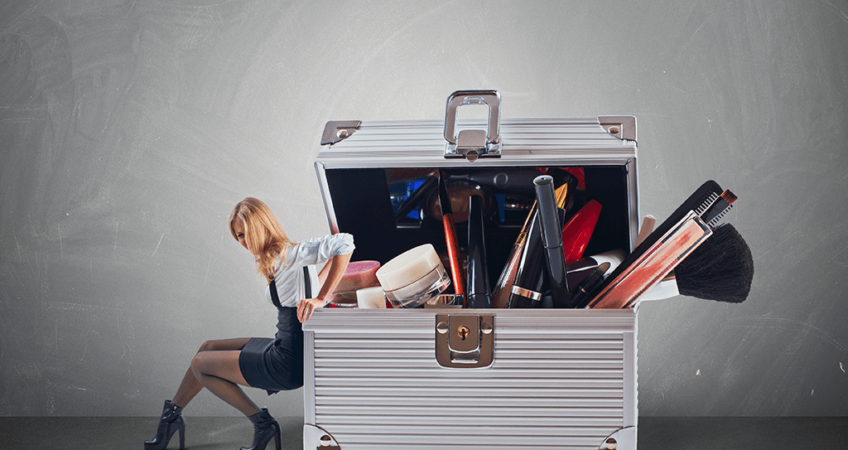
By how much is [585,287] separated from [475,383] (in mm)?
199

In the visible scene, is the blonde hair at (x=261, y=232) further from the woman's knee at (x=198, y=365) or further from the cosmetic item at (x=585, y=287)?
the cosmetic item at (x=585, y=287)

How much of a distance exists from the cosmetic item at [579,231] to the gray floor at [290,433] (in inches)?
19.6

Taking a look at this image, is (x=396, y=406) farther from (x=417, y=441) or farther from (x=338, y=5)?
(x=338, y=5)

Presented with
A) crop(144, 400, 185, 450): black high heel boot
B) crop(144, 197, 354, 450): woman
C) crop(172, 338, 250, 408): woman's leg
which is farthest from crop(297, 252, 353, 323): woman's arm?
crop(144, 400, 185, 450): black high heel boot

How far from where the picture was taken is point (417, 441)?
0.68m

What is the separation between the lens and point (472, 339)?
→ 0.65 metres

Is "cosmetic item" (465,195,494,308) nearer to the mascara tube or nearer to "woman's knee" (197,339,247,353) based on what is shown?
the mascara tube

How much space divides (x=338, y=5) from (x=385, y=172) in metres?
0.48

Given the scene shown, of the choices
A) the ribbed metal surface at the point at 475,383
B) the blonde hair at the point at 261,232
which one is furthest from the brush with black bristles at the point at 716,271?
the blonde hair at the point at 261,232

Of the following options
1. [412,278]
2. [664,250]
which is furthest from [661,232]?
[412,278]

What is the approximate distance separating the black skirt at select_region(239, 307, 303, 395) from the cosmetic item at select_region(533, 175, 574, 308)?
38cm

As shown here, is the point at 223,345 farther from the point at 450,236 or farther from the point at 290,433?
the point at 450,236

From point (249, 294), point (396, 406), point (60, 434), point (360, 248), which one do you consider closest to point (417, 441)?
point (396, 406)

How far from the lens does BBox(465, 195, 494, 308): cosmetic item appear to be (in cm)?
76
